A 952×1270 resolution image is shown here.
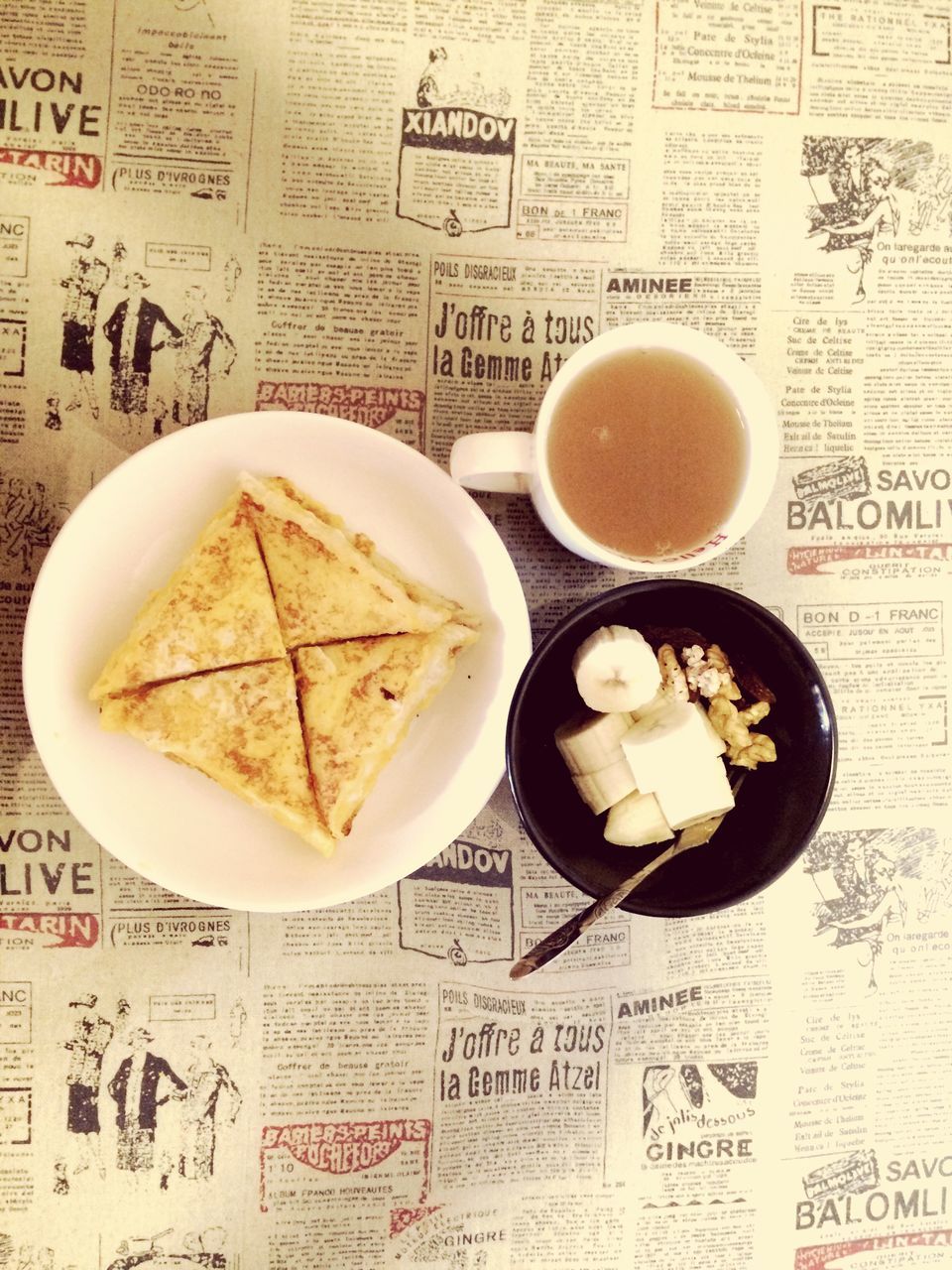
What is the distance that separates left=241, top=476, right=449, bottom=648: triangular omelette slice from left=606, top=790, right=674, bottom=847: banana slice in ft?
0.88

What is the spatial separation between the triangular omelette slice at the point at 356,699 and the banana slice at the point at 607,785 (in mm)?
199

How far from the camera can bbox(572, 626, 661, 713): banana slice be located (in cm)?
96

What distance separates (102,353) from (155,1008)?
757 millimetres

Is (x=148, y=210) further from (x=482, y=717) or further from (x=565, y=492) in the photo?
(x=482, y=717)

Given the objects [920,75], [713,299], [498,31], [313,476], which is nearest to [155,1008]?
[313,476]

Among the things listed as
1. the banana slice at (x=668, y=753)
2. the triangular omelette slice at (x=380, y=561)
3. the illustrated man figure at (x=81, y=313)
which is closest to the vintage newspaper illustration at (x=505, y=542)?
the illustrated man figure at (x=81, y=313)

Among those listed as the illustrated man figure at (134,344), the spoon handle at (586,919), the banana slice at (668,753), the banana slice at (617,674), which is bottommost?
the spoon handle at (586,919)

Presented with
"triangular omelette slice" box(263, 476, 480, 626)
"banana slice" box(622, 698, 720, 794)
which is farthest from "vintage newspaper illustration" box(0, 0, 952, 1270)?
"banana slice" box(622, 698, 720, 794)

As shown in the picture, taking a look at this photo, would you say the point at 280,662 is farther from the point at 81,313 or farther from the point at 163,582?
the point at 81,313

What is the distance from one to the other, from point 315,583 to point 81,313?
42cm

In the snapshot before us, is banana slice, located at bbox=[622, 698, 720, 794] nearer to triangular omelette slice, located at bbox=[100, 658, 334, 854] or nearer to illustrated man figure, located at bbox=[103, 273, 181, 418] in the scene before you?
triangular omelette slice, located at bbox=[100, 658, 334, 854]

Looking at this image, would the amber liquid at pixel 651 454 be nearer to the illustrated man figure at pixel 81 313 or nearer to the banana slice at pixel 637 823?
the banana slice at pixel 637 823

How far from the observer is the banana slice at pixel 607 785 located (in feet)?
3.14

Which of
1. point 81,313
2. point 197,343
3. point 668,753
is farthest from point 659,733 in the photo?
point 81,313
